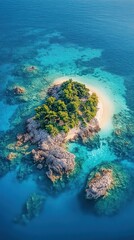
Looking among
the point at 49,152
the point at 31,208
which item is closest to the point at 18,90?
the point at 49,152

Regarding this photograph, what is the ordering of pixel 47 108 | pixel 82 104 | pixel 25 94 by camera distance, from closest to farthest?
pixel 47 108 → pixel 82 104 → pixel 25 94

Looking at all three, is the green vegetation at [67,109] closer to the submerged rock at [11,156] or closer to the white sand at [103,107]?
the white sand at [103,107]

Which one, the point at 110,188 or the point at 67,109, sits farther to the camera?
the point at 67,109

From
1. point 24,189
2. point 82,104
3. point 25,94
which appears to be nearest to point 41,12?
point 25,94

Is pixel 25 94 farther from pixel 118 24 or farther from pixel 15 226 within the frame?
pixel 118 24

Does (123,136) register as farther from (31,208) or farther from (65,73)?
(65,73)

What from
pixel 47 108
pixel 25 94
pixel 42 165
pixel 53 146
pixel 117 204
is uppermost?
pixel 25 94

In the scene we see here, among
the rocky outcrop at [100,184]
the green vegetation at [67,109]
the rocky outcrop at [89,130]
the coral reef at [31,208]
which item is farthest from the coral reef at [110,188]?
the green vegetation at [67,109]
